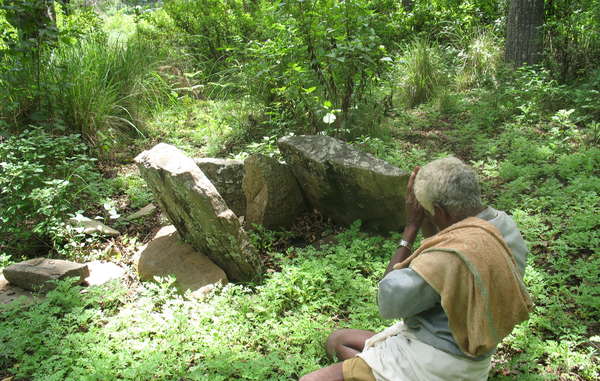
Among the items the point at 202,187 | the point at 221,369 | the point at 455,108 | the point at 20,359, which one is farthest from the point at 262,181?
the point at 455,108

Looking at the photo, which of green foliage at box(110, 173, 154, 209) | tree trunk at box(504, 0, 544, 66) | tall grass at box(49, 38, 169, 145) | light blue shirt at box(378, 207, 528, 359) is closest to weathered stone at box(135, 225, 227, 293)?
green foliage at box(110, 173, 154, 209)

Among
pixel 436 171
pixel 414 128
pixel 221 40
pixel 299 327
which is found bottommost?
pixel 299 327

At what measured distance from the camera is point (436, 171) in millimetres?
1972

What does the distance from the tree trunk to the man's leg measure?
6.64 meters

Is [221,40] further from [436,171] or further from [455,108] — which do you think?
[436,171]

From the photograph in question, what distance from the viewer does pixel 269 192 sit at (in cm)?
459

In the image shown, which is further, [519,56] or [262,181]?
[519,56]

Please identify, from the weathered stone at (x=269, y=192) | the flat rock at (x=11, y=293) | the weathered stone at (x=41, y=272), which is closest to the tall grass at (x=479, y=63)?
the weathered stone at (x=269, y=192)

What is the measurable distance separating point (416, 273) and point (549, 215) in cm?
301

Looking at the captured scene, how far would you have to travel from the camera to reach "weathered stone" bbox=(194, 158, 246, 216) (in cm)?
487

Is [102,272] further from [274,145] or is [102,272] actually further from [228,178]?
[274,145]

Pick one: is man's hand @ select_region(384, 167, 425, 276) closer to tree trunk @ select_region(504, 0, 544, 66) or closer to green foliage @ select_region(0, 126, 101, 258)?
green foliage @ select_region(0, 126, 101, 258)

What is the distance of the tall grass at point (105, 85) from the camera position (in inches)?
233

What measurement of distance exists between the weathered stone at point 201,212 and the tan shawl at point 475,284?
88.1 inches
